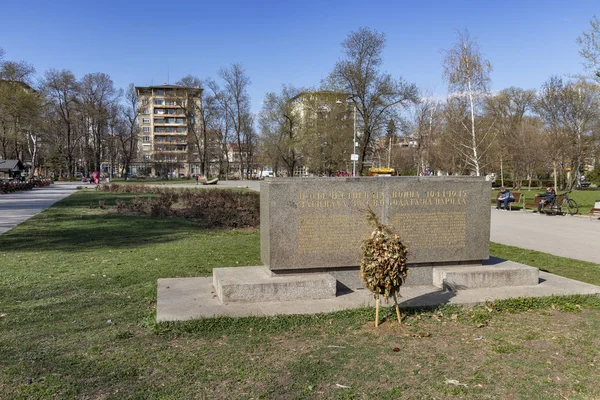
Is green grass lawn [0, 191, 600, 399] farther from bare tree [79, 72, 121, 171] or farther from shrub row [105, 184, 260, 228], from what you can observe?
bare tree [79, 72, 121, 171]

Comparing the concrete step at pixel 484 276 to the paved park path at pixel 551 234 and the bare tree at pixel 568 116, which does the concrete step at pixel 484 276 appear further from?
the bare tree at pixel 568 116

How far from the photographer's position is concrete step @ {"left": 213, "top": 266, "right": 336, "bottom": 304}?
5586 mm

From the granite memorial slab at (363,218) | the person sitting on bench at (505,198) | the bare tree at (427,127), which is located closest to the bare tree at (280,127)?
the bare tree at (427,127)

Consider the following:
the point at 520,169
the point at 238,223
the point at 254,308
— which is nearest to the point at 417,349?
the point at 254,308

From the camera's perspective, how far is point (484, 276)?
6359mm

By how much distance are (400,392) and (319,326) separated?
1601mm

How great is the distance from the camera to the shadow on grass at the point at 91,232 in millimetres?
11087

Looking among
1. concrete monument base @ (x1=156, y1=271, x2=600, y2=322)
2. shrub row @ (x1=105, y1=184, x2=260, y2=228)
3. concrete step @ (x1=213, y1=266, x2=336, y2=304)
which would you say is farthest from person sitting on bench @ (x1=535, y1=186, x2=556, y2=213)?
concrete step @ (x1=213, y1=266, x2=336, y2=304)

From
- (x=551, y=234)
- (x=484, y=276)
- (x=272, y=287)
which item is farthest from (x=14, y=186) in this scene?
(x=484, y=276)

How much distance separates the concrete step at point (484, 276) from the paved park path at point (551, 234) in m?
4.19

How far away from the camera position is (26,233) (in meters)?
12.9

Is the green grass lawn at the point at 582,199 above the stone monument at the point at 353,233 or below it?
below

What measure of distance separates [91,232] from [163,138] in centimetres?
10263

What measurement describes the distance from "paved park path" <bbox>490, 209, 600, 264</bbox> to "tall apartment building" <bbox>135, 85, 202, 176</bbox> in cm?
7652
